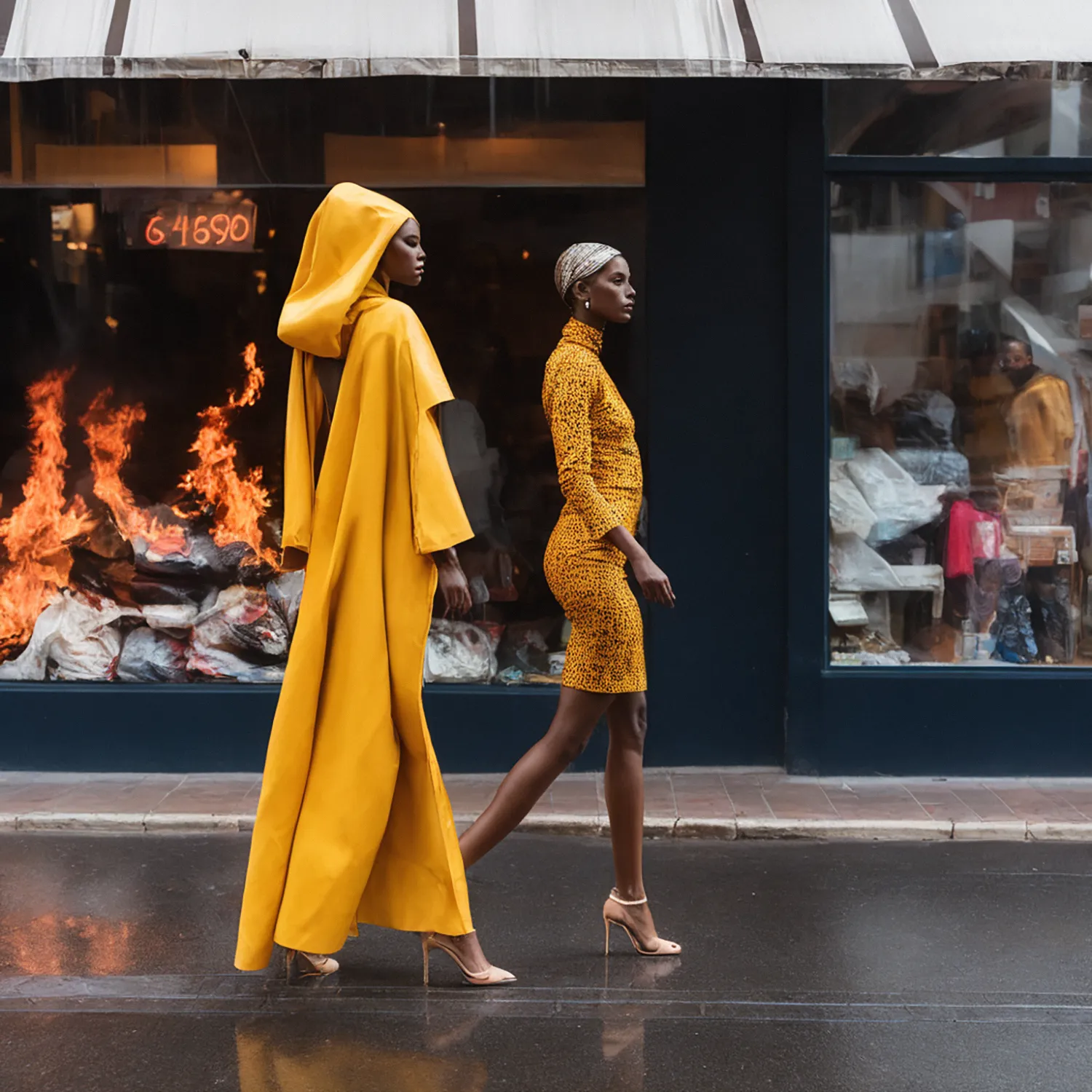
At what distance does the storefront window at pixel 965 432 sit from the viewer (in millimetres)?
7645

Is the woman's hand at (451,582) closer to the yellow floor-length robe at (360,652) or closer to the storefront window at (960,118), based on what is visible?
the yellow floor-length robe at (360,652)

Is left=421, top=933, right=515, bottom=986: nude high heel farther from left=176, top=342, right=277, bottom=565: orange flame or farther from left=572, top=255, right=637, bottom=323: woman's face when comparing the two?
left=176, top=342, right=277, bottom=565: orange flame

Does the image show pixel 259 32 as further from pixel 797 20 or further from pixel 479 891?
pixel 479 891

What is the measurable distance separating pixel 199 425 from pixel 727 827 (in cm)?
360

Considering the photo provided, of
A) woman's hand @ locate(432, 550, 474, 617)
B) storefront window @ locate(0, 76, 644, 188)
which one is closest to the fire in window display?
storefront window @ locate(0, 76, 644, 188)

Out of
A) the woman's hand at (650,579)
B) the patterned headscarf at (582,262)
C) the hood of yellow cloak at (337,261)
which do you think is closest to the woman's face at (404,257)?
the hood of yellow cloak at (337,261)

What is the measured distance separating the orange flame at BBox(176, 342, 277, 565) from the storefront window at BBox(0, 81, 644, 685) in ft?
0.04

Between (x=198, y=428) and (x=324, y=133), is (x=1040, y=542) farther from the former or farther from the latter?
(x=198, y=428)

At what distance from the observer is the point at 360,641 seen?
4.30 metres

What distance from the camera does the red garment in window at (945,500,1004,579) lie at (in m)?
7.80

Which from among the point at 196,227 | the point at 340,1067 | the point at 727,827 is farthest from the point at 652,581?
the point at 196,227

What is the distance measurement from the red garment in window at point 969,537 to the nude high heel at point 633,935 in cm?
363

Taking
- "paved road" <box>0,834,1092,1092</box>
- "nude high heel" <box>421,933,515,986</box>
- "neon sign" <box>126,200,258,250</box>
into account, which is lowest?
"paved road" <box>0,834,1092,1092</box>

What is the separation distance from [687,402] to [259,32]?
2685 mm
